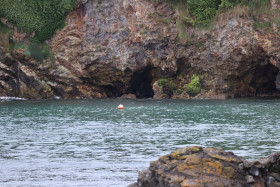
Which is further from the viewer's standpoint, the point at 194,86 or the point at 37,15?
the point at 37,15

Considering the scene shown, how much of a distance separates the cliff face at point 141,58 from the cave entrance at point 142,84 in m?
0.14

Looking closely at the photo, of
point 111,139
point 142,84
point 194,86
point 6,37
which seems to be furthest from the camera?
point 142,84

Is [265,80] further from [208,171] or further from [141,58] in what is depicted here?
[208,171]

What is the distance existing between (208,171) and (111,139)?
45.0 ft

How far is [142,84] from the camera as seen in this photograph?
67.1m

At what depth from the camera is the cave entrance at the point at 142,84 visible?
211 feet

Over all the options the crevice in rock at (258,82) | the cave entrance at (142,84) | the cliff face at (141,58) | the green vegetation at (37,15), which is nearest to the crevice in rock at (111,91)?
the cliff face at (141,58)

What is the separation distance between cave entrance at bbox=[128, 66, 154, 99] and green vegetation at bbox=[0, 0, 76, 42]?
12.4 m

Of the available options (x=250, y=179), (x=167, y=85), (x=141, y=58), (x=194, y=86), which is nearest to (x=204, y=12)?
(x=194, y=86)

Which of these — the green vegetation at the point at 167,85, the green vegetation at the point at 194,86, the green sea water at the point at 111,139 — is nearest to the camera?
the green sea water at the point at 111,139

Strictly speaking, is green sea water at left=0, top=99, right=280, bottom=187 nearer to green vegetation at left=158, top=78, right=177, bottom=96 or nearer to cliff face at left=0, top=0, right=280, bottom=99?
cliff face at left=0, top=0, right=280, bottom=99

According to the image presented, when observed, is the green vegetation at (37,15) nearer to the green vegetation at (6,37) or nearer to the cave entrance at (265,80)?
the green vegetation at (6,37)

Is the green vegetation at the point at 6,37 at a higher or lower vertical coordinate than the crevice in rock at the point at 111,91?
higher

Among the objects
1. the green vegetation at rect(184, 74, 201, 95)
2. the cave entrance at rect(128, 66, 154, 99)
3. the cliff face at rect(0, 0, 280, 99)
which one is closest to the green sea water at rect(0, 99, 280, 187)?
the cliff face at rect(0, 0, 280, 99)
